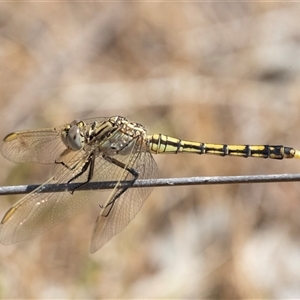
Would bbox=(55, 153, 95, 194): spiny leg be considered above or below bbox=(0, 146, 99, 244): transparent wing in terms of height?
above

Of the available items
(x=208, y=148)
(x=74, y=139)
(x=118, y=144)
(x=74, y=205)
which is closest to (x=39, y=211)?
(x=74, y=205)

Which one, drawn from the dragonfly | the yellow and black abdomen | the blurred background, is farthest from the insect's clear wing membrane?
the blurred background

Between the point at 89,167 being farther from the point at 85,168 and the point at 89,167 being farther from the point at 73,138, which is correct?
the point at 73,138

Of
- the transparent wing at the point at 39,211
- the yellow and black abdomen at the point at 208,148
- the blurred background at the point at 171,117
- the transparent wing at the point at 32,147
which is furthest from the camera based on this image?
the blurred background at the point at 171,117

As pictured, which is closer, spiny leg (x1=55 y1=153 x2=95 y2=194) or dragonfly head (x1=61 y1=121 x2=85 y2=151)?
spiny leg (x1=55 y1=153 x2=95 y2=194)

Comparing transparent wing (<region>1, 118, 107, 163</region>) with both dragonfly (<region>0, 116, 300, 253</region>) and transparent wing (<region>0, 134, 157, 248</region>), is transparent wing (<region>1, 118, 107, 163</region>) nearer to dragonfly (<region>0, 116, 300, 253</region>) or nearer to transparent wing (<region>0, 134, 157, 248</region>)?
dragonfly (<region>0, 116, 300, 253</region>)

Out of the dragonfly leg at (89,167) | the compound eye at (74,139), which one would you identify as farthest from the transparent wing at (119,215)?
the compound eye at (74,139)

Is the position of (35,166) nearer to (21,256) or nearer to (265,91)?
(21,256)

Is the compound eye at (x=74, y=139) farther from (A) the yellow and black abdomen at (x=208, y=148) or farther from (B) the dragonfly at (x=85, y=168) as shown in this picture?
(A) the yellow and black abdomen at (x=208, y=148)
